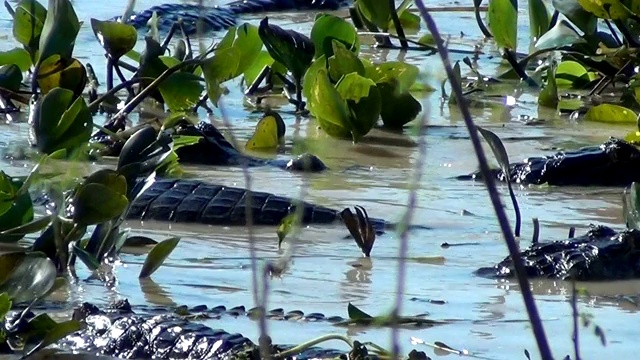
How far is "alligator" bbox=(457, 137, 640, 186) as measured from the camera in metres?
4.66

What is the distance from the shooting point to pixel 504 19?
18.5ft

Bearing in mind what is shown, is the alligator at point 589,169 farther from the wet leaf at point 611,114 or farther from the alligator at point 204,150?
the wet leaf at point 611,114

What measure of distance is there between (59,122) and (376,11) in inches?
130

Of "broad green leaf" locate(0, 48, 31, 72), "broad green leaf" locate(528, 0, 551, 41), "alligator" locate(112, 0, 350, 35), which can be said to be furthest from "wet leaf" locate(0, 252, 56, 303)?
"alligator" locate(112, 0, 350, 35)

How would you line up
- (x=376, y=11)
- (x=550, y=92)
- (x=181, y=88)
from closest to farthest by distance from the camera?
(x=181, y=88) < (x=550, y=92) < (x=376, y=11)

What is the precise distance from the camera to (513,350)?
2566 mm

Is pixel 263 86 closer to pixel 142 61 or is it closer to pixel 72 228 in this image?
pixel 142 61

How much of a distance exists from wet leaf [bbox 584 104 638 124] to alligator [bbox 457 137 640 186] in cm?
95

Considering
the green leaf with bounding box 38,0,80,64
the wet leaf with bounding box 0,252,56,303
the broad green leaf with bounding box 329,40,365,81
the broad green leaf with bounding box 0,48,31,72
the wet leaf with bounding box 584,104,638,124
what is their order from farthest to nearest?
the wet leaf with bounding box 584,104,638,124
the broad green leaf with bounding box 329,40,365,81
the broad green leaf with bounding box 0,48,31,72
the green leaf with bounding box 38,0,80,64
the wet leaf with bounding box 0,252,56,303

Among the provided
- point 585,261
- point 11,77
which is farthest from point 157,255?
point 11,77

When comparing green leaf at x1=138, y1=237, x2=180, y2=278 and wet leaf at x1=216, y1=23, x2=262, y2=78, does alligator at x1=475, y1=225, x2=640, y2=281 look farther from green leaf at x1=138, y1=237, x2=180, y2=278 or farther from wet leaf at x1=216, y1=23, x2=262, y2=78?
wet leaf at x1=216, y1=23, x2=262, y2=78

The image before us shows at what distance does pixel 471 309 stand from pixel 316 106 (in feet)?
7.43

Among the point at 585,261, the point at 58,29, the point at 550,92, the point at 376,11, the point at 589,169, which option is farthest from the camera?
the point at 376,11

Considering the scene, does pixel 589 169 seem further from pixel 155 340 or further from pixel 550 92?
pixel 155 340
